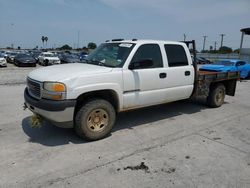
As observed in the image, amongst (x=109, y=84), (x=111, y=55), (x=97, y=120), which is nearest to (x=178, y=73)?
(x=111, y=55)

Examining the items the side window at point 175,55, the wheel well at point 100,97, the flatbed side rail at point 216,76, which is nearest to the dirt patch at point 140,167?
the wheel well at point 100,97

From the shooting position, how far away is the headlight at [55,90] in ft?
12.4

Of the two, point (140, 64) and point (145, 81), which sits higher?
point (140, 64)

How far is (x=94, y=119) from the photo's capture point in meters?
4.33

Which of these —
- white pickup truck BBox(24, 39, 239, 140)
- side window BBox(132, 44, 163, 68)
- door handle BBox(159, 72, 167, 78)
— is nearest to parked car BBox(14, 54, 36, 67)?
white pickup truck BBox(24, 39, 239, 140)

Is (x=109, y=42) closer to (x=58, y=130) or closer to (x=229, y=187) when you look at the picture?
(x=58, y=130)

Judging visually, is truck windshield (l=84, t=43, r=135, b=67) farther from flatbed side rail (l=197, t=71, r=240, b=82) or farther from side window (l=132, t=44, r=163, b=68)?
flatbed side rail (l=197, t=71, r=240, b=82)

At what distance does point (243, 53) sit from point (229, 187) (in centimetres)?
2559

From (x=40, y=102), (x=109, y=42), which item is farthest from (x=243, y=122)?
(x=40, y=102)

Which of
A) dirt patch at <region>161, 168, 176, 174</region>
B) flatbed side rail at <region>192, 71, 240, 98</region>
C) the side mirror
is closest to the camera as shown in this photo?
dirt patch at <region>161, 168, 176, 174</region>

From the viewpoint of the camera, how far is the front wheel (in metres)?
4.12

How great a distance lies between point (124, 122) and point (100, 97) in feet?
4.26

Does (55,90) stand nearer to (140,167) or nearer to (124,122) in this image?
(140,167)

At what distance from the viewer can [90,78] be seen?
403cm
